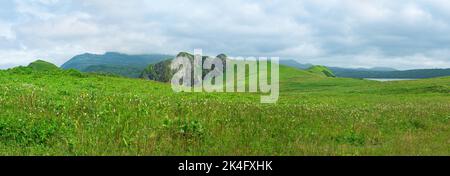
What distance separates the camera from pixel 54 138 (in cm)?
1320

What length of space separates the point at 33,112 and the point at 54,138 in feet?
10.6
